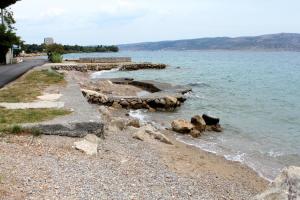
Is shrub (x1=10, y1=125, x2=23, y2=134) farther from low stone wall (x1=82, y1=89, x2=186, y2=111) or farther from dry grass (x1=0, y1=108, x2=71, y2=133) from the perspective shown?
low stone wall (x1=82, y1=89, x2=186, y2=111)

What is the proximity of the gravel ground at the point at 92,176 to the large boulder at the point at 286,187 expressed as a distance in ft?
7.50

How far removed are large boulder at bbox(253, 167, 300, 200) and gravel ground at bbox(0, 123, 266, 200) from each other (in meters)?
2.28

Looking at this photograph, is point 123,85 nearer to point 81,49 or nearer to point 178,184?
point 178,184

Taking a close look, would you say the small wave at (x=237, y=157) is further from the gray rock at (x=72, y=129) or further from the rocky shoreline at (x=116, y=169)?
the gray rock at (x=72, y=129)

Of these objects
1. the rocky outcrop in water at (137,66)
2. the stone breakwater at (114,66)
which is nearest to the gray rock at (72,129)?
the stone breakwater at (114,66)

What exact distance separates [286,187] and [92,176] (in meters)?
3.87

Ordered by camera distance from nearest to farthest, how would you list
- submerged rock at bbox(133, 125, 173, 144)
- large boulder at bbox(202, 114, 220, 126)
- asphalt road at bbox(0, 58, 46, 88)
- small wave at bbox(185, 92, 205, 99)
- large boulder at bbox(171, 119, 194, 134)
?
submerged rock at bbox(133, 125, 173, 144) < large boulder at bbox(171, 119, 194, 134) < large boulder at bbox(202, 114, 220, 126) < asphalt road at bbox(0, 58, 46, 88) < small wave at bbox(185, 92, 205, 99)

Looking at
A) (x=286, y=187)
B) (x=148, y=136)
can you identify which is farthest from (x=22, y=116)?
(x=286, y=187)

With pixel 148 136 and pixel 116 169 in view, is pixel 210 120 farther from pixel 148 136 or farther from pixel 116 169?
pixel 116 169

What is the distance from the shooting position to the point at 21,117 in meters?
12.9

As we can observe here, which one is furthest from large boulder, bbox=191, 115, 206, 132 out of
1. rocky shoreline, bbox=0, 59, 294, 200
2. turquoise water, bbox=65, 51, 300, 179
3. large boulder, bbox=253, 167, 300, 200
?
large boulder, bbox=253, 167, 300, 200

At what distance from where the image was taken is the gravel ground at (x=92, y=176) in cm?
782

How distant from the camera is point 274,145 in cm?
1752

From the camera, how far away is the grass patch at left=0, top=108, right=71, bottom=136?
451 inches
